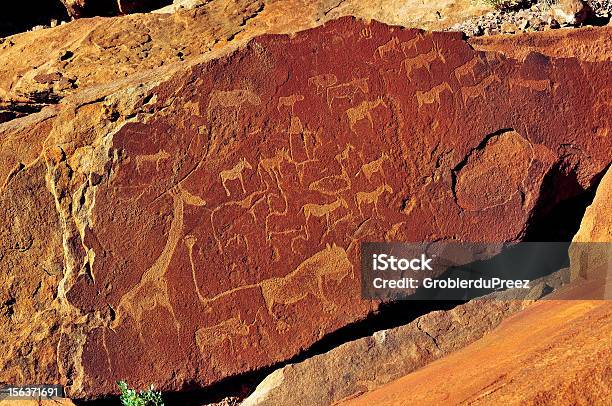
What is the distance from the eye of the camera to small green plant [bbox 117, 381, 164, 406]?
430 centimetres

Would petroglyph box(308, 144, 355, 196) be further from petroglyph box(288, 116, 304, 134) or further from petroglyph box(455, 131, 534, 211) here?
petroglyph box(455, 131, 534, 211)

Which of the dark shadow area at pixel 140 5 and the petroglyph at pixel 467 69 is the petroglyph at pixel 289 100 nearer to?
the petroglyph at pixel 467 69

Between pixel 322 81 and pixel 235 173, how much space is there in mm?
704

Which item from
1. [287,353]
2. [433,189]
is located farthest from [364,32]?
[287,353]

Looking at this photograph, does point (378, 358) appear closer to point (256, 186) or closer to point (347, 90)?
point (256, 186)

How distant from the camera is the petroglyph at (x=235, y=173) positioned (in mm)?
4531

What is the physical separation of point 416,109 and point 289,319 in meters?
1.34

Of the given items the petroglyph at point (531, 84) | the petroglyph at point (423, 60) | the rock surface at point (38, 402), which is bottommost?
the rock surface at point (38, 402)

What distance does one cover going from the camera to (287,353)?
445cm

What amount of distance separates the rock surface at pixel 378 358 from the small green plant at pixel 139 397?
456 mm

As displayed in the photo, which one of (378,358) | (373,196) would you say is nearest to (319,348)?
(378,358)

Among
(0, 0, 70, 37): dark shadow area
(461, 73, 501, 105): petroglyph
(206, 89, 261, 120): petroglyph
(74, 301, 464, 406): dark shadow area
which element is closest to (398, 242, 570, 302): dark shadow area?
(74, 301, 464, 406): dark shadow area

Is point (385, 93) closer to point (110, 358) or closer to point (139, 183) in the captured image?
point (139, 183)

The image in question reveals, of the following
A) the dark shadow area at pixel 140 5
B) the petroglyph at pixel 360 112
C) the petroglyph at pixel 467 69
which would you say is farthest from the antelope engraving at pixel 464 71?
the dark shadow area at pixel 140 5
